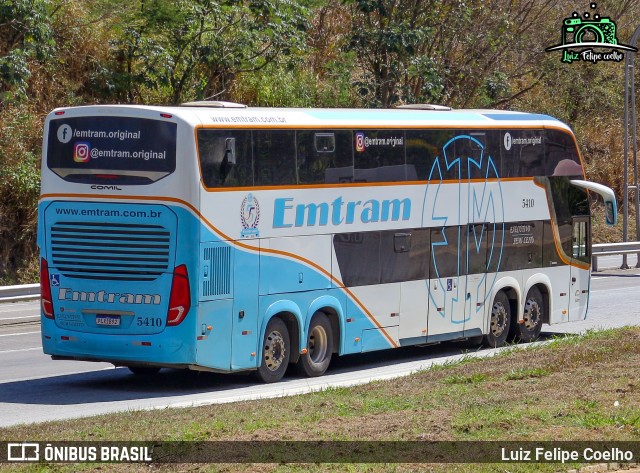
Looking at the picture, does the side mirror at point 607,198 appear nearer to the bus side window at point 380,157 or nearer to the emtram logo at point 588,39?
the bus side window at point 380,157

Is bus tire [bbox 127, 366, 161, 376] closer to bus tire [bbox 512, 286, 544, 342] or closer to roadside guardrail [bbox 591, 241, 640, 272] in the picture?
bus tire [bbox 512, 286, 544, 342]

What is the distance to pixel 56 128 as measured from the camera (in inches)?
562

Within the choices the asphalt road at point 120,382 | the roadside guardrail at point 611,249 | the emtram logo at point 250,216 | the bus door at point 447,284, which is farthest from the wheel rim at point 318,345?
the roadside guardrail at point 611,249

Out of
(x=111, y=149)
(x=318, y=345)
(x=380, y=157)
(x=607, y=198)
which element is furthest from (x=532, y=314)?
(x=111, y=149)

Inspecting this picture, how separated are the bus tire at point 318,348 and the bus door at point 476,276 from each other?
3.31 metres

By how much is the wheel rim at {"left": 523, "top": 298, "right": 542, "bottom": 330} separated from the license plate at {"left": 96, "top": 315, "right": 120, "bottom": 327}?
835cm

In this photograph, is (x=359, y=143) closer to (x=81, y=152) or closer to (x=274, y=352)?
(x=274, y=352)

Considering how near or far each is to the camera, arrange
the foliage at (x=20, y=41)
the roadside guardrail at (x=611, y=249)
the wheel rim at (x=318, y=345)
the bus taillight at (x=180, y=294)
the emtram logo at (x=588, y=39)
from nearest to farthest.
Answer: the bus taillight at (x=180, y=294) < the wheel rim at (x=318, y=345) < the foliage at (x=20, y=41) < the roadside guardrail at (x=611, y=249) < the emtram logo at (x=588, y=39)

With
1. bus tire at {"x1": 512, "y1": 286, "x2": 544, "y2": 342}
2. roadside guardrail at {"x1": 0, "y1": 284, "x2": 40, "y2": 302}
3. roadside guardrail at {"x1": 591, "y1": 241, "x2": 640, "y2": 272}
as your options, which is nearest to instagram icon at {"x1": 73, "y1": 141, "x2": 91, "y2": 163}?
bus tire at {"x1": 512, "y1": 286, "x2": 544, "y2": 342}

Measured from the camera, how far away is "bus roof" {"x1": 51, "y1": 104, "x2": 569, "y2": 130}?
552 inches

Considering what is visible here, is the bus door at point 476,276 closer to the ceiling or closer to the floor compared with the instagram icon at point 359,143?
closer to the floor

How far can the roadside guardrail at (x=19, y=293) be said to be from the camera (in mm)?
22438

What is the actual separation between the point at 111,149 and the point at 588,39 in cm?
3443

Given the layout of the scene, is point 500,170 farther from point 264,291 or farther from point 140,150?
point 140,150
